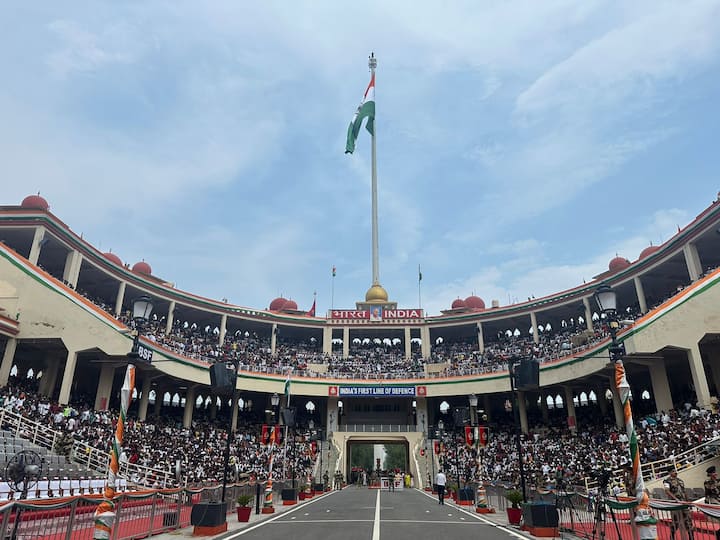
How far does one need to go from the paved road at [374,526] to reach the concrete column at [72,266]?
24.4 metres

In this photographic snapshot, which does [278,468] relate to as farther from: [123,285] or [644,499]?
[644,499]

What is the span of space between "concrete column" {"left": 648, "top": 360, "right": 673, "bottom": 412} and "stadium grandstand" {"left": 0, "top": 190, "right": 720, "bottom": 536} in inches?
3.1

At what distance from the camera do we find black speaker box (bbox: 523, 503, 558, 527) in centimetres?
1265

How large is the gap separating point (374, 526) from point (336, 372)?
3413 cm

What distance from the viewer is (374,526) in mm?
14414

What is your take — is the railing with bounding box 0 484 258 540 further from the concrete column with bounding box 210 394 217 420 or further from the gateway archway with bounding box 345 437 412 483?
the gateway archway with bounding box 345 437 412 483

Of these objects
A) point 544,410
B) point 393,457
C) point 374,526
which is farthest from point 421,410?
point 393,457

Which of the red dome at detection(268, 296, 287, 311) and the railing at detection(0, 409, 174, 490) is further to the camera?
the red dome at detection(268, 296, 287, 311)

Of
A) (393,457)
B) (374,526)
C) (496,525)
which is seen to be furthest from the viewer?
(393,457)

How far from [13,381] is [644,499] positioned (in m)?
37.1

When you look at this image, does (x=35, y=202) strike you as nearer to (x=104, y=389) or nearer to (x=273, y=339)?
(x=104, y=389)

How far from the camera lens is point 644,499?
845 cm

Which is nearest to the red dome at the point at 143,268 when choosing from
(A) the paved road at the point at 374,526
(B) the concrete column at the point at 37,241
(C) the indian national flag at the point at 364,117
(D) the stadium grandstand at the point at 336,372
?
(D) the stadium grandstand at the point at 336,372

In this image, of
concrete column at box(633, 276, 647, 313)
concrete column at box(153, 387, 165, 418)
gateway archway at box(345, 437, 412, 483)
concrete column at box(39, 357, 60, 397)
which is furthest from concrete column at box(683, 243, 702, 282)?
concrete column at box(39, 357, 60, 397)
